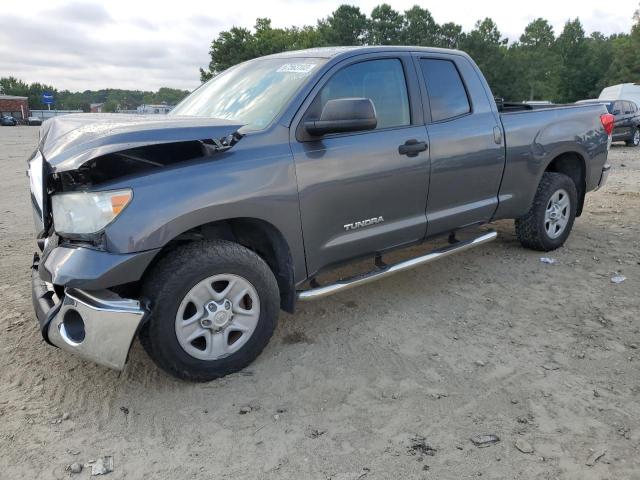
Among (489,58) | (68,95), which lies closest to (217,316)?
(489,58)

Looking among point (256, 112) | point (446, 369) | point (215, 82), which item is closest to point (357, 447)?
point (446, 369)

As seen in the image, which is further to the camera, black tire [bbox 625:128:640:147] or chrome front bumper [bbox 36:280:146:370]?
black tire [bbox 625:128:640:147]

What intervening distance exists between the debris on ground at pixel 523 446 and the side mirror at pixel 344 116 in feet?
6.18

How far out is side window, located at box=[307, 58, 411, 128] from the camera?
3.51m

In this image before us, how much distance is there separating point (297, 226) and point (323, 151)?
49 centimetres

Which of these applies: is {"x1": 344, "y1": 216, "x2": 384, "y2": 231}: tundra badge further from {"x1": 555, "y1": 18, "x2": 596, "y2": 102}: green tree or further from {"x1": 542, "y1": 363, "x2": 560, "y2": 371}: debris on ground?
{"x1": 555, "y1": 18, "x2": 596, "y2": 102}: green tree

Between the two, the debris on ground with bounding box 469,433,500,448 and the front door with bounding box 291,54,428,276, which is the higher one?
the front door with bounding box 291,54,428,276

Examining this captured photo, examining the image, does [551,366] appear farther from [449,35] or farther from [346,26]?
[449,35]

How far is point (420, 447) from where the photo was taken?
8.28 feet

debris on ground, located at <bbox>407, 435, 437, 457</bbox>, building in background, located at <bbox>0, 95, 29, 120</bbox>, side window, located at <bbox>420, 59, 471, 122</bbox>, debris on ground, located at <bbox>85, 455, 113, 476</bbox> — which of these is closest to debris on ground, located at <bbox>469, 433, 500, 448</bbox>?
debris on ground, located at <bbox>407, 435, 437, 457</bbox>

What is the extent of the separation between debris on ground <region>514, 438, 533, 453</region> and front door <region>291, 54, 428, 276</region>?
1538 mm

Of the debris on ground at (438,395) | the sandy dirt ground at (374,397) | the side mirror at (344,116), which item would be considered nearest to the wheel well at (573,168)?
the sandy dirt ground at (374,397)

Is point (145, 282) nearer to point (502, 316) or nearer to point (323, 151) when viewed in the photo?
point (323, 151)

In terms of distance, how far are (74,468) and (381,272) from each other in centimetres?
215
